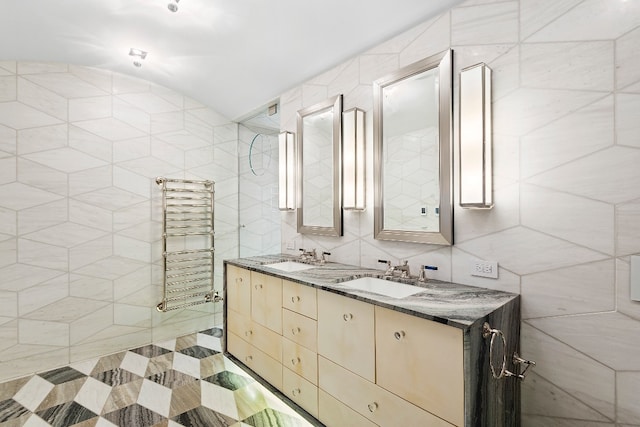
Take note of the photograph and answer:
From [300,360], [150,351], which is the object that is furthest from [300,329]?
[150,351]

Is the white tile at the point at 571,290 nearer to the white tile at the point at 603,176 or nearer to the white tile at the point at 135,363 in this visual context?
the white tile at the point at 603,176

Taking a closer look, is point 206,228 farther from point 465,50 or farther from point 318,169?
point 465,50

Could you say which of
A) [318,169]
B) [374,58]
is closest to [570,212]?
[374,58]

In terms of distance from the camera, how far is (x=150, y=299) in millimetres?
3062

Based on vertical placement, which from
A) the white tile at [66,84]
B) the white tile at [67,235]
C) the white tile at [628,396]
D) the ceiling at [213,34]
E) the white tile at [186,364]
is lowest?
the white tile at [186,364]

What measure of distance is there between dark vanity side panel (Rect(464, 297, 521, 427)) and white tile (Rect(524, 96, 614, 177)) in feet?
2.10

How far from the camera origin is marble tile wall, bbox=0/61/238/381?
8.05ft

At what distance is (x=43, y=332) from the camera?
2.56 metres

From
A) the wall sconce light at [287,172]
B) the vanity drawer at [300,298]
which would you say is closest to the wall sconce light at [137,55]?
the wall sconce light at [287,172]

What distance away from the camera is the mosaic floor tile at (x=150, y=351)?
2.83 m

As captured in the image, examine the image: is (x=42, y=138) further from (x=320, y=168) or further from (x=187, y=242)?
(x=320, y=168)

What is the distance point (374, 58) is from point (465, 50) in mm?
640

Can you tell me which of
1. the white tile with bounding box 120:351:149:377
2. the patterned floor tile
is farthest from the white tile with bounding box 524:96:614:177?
the white tile with bounding box 120:351:149:377

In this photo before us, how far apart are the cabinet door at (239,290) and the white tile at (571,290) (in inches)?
67.6
